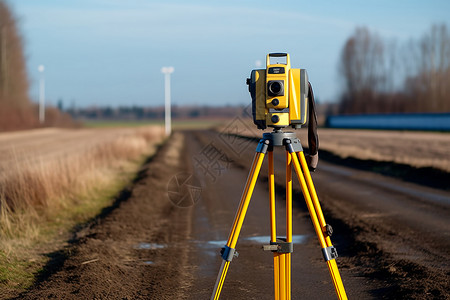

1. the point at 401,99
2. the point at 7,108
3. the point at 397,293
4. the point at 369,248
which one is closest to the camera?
the point at 397,293

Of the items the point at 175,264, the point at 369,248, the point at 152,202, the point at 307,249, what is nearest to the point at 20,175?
the point at 152,202

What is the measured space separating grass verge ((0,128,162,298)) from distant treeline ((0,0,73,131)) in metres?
44.9

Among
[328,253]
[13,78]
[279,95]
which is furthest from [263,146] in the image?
[13,78]

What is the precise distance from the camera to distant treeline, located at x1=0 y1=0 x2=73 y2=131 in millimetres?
55819

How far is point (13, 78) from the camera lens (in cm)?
5944

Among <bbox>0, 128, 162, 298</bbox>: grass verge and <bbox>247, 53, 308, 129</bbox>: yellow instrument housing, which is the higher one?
<bbox>247, 53, 308, 129</bbox>: yellow instrument housing

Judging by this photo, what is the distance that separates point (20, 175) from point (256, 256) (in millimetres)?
4994

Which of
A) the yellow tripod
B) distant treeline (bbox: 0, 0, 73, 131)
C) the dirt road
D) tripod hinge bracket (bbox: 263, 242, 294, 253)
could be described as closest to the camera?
the yellow tripod

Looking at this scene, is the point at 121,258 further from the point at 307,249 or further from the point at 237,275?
the point at 307,249

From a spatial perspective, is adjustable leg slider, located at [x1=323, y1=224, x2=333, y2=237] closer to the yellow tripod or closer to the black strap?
the yellow tripod

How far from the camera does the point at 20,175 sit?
9492 mm

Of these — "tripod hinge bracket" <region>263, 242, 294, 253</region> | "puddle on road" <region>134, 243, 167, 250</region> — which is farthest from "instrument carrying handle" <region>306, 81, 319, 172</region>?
"puddle on road" <region>134, 243, 167, 250</region>

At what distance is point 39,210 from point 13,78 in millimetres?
54433

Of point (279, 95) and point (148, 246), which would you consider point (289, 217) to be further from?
point (148, 246)
